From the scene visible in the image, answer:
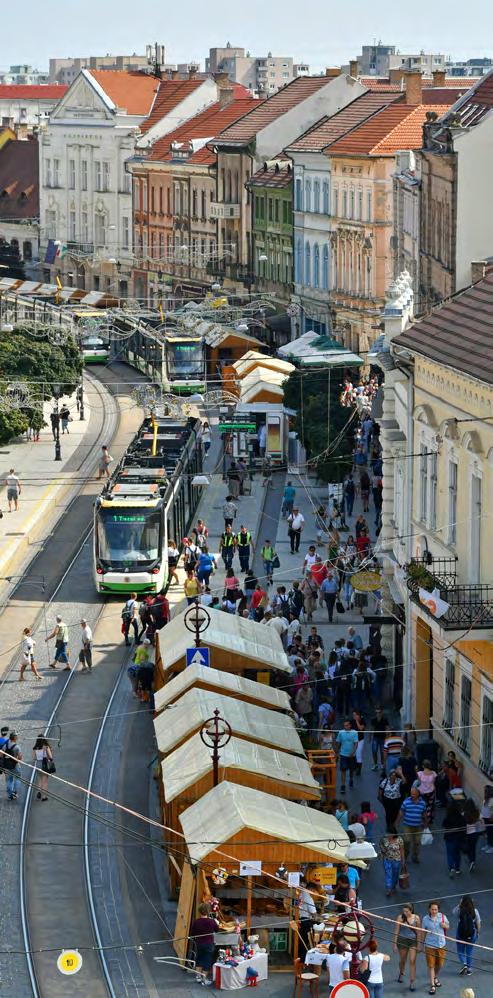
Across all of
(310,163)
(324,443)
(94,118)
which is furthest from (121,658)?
(94,118)

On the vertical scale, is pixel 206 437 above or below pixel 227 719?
below

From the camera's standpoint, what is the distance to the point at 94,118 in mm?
137375

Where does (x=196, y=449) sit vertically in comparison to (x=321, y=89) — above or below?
below

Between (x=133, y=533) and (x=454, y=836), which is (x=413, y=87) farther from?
(x=454, y=836)

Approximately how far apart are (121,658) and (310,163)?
54.6 meters

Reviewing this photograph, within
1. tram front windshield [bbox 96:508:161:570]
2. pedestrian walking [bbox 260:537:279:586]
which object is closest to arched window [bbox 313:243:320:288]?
pedestrian walking [bbox 260:537:279:586]

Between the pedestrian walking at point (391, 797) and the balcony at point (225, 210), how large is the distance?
81495 millimetres

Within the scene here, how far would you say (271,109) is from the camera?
362ft

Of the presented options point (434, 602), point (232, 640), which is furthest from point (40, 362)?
point (434, 602)

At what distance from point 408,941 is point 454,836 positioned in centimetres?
348

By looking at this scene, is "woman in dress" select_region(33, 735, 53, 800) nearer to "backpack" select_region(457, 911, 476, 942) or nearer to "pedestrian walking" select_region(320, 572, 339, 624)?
"backpack" select_region(457, 911, 476, 942)

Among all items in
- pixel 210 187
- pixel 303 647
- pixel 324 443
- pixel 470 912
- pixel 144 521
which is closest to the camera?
pixel 470 912

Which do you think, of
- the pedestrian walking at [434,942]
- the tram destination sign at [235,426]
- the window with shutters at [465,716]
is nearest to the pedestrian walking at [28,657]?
the window with shutters at [465,716]

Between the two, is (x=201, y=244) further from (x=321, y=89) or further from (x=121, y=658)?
(x=121, y=658)
